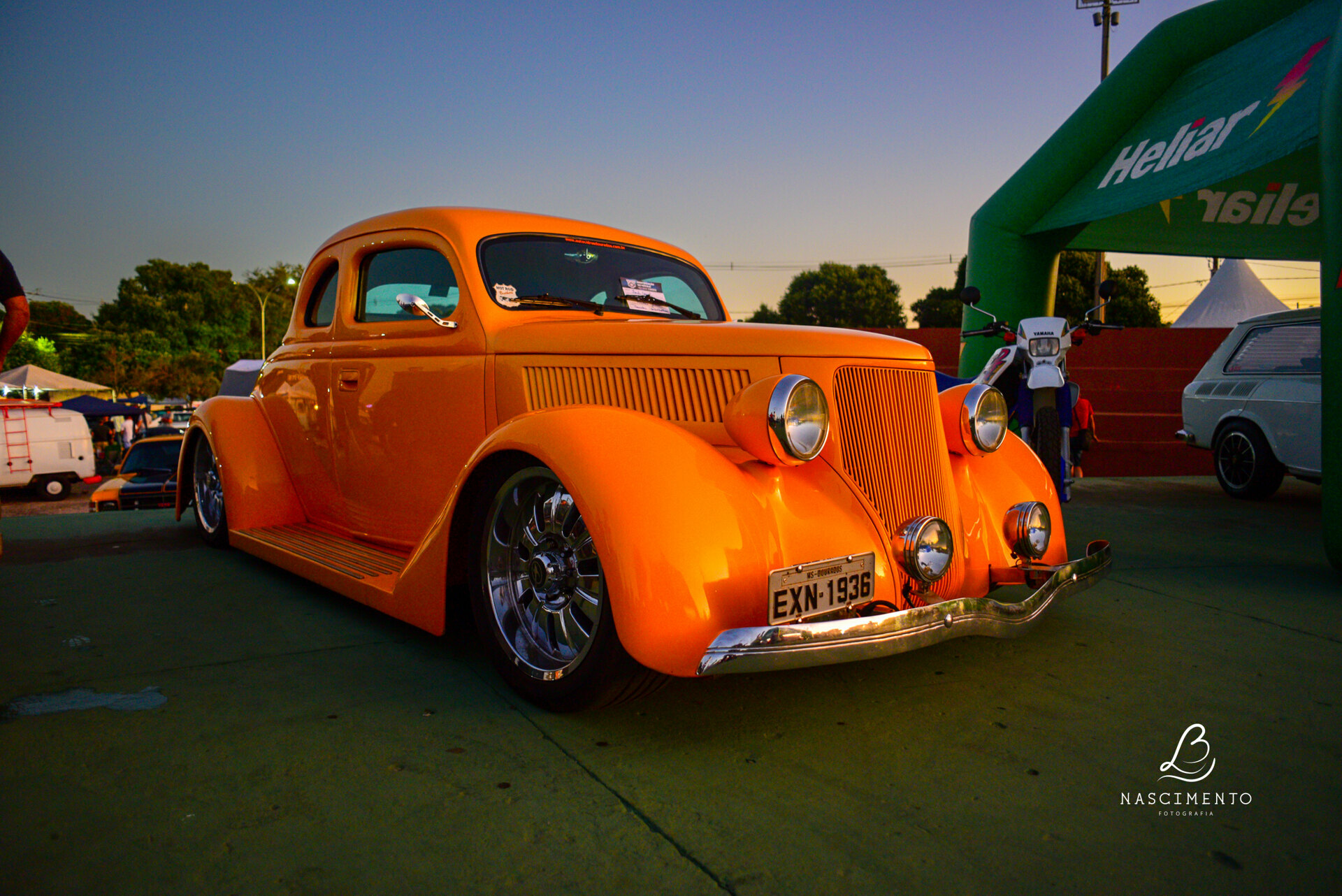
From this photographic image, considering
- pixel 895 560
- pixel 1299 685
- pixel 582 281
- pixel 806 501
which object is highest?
pixel 582 281

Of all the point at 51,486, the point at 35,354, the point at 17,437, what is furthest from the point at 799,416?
the point at 35,354

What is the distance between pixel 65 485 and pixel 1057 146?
19.7m

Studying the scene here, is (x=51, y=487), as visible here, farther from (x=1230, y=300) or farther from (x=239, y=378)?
(x=1230, y=300)

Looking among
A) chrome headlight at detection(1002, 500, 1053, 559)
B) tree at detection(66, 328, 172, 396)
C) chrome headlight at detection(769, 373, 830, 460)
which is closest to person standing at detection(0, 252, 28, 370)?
chrome headlight at detection(769, 373, 830, 460)

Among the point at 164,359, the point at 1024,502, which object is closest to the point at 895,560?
the point at 1024,502

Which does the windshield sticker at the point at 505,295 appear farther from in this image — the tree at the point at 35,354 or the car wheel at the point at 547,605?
the tree at the point at 35,354

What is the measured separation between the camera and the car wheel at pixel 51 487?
16.8 metres

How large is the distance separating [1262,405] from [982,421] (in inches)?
217

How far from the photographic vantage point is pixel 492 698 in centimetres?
226

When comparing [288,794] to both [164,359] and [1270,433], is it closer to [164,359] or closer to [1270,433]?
[1270,433]

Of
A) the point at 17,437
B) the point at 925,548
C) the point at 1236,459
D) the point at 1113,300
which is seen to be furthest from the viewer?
the point at 1113,300

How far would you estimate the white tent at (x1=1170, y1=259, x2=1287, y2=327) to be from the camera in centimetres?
1969

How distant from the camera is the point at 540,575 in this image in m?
2.25

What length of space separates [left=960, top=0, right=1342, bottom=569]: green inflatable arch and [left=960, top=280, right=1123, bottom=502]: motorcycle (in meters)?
1.45
